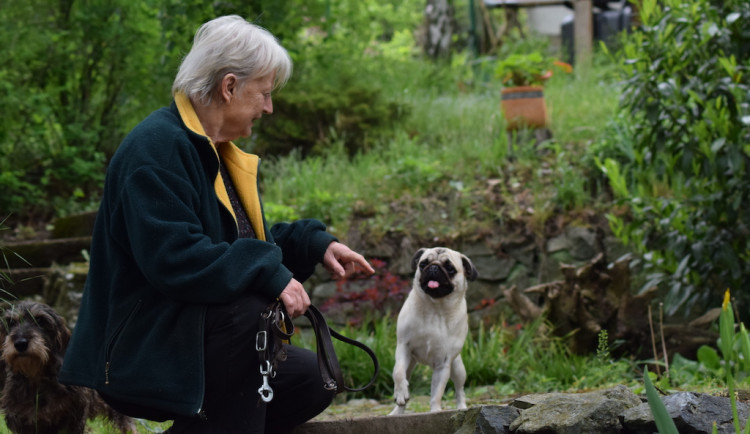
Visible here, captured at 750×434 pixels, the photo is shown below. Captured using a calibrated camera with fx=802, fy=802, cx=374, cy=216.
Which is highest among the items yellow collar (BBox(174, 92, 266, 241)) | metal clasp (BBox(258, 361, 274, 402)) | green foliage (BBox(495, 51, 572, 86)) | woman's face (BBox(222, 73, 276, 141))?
woman's face (BBox(222, 73, 276, 141))

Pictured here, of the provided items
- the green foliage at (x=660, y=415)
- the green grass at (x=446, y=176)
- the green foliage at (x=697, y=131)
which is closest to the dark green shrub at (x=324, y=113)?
the green grass at (x=446, y=176)

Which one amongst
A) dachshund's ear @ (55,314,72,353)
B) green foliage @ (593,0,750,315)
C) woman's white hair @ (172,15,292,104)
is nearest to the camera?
woman's white hair @ (172,15,292,104)

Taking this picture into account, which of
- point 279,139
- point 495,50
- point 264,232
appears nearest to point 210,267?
point 264,232

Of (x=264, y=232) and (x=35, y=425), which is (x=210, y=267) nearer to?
(x=264, y=232)

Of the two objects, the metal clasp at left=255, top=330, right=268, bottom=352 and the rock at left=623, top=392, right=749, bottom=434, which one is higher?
the metal clasp at left=255, top=330, right=268, bottom=352

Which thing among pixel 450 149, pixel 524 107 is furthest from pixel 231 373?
pixel 524 107

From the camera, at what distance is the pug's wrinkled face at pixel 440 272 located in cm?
357

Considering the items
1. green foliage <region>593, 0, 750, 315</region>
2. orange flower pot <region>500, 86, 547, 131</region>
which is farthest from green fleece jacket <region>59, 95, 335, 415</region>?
orange flower pot <region>500, 86, 547, 131</region>

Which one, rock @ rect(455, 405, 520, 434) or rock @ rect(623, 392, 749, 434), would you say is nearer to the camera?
rock @ rect(623, 392, 749, 434)

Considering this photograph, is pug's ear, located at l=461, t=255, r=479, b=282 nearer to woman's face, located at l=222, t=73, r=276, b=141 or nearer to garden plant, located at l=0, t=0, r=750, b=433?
garden plant, located at l=0, t=0, r=750, b=433

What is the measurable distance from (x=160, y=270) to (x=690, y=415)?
1.76 metres

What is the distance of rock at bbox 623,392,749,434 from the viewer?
2604 millimetres

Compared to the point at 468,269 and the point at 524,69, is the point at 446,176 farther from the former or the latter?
the point at 468,269

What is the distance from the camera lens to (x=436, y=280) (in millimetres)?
3566
